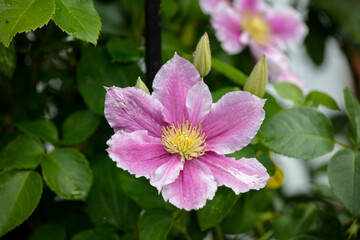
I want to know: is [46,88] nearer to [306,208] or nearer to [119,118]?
[119,118]

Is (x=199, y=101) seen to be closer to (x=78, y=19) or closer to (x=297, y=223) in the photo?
(x=78, y=19)

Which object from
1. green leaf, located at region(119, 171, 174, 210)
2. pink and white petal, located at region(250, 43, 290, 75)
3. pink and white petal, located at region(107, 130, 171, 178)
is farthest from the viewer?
pink and white petal, located at region(250, 43, 290, 75)

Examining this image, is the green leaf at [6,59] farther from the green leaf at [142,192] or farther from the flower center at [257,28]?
the flower center at [257,28]

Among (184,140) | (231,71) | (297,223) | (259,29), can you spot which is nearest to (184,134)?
(184,140)

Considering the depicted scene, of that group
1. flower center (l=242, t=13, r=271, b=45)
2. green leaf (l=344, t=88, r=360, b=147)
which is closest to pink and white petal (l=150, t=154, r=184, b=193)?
green leaf (l=344, t=88, r=360, b=147)

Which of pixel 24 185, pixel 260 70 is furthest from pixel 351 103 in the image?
pixel 24 185

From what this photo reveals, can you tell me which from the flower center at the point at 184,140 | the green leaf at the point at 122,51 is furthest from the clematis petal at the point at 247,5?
the flower center at the point at 184,140

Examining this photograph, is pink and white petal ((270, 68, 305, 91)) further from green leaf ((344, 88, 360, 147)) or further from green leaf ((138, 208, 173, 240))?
green leaf ((138, 208, 173, 240))

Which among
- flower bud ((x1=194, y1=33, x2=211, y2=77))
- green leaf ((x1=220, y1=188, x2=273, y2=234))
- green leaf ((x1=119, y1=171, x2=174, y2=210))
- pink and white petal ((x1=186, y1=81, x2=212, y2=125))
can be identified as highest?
flower bud ((x1=194, y1=33, x2=211, y2=77))
